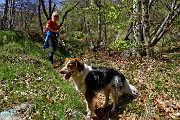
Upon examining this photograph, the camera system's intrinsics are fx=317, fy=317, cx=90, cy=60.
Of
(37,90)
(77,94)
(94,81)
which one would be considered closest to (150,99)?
(94,81)

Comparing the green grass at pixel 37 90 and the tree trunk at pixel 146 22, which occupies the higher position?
the tree trunk at pixel 146 22

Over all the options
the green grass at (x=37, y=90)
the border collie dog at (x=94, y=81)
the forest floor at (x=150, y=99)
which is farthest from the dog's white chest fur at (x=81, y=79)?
the forest floor at (x=150, y=99)

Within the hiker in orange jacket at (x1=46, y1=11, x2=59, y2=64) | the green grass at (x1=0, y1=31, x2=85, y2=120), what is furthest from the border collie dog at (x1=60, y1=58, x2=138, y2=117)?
the hiker in orange jacket at (x1=46, y1=11, x2=59, y2=64)

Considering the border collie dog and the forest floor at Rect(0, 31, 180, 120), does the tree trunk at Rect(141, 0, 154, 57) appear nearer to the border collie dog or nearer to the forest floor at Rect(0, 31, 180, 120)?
the forest floor at Rect(0, 31, 180, 120)

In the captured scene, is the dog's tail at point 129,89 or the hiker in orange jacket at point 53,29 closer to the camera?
the dog's tail at point 129,89

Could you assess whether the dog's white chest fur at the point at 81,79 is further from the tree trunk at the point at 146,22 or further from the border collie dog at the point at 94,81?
the tree trunk at the point at 146,22

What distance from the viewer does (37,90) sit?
1019 cm

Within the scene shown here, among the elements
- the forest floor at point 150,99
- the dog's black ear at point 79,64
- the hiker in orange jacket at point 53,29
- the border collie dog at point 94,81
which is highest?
the hiker in orange jacket at point 53,29

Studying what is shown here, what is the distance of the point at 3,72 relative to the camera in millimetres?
11766

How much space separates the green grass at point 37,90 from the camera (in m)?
8.34

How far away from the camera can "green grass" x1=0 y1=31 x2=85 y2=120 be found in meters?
8.34

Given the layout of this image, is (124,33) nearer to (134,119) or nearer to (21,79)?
(21,79)

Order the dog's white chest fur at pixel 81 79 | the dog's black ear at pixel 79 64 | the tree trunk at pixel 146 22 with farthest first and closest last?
the tree trunk at pixel 146 22 < the dog's white chest fur at pixel 81 79 < the dog's black ear at pixel 79 64

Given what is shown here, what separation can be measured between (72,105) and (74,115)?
538mm
